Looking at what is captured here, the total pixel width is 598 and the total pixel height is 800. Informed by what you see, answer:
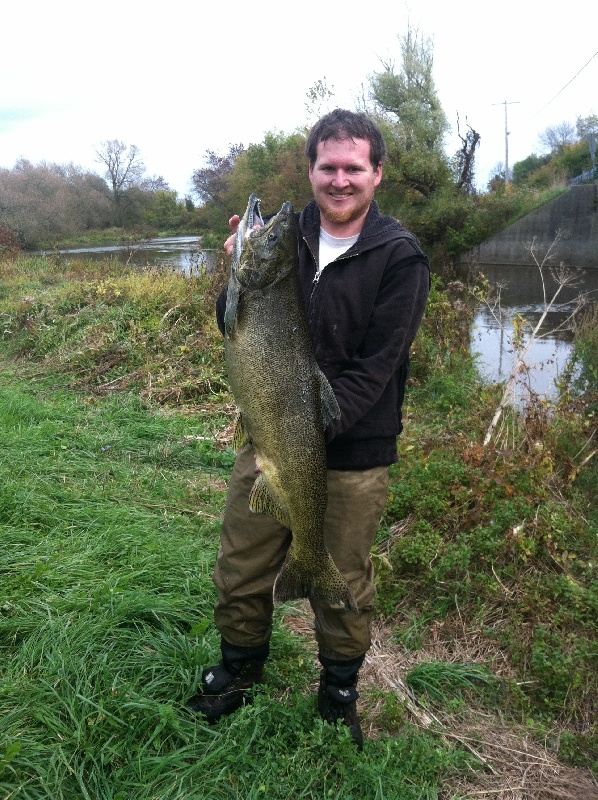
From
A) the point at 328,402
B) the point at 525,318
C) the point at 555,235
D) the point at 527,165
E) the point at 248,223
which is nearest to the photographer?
the point at 328,402

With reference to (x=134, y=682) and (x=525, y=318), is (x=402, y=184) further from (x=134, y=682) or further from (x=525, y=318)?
(x=134, y=682)

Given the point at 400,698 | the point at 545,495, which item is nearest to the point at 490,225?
the point at 545,495

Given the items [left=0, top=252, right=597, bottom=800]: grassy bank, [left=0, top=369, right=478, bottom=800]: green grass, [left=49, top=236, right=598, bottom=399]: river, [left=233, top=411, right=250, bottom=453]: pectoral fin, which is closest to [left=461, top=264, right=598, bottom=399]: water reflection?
[left=49, top=236, right=598, bottom=399]: river

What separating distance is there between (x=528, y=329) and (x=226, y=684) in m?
13.1

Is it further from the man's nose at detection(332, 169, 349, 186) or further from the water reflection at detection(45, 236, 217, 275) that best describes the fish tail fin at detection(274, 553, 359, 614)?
the water reflection at detection(45, 236, 217, 275)

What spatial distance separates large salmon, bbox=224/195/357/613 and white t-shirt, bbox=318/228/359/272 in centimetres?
21

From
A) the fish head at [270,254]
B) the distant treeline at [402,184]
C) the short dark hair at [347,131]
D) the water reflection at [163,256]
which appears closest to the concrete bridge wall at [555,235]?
the distant treeline at [402,184]

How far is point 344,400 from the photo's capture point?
2.39 meters

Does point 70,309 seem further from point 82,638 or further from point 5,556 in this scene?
point 82,638

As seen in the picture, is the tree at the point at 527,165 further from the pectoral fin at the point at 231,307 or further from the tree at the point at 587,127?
the pectoral fin at the point at 231,307

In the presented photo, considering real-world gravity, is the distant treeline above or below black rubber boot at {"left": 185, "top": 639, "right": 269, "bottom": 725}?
Answer: above

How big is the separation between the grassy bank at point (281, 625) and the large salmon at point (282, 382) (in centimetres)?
86

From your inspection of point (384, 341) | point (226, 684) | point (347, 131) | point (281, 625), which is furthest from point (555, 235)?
point (226, 684)

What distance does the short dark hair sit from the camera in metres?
2.48
